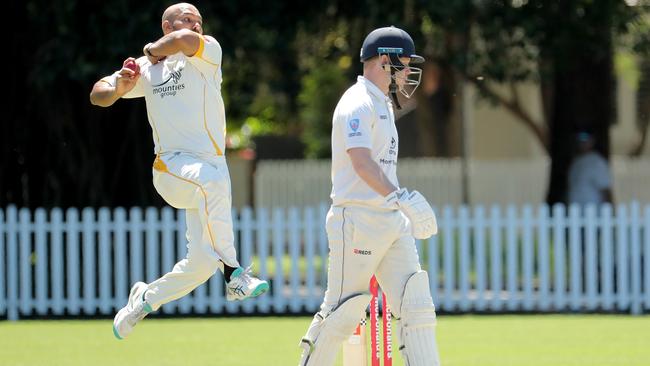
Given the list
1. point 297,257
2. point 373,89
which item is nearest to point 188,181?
point 373,89

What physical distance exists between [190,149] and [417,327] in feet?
5.94

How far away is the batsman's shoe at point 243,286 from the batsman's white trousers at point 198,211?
135 millimetres

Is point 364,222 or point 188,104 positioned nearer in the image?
point 364,222

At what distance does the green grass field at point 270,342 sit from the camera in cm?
1015

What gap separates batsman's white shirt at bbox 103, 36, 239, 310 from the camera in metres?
7.85

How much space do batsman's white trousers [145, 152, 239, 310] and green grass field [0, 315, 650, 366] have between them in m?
1.99

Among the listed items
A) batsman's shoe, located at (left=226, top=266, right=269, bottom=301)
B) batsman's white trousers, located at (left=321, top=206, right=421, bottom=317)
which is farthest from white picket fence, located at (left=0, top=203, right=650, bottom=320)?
batsman's white trousers, located at (left=321, top=206, right=421, bottom=317)

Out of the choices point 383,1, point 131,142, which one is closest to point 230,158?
point 131,142

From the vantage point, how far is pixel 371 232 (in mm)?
7312

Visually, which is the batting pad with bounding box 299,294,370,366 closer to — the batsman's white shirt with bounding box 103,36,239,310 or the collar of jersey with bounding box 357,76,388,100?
the batsman's white shirt with bounding box 103,36,239,310

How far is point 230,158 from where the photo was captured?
26.3 metres

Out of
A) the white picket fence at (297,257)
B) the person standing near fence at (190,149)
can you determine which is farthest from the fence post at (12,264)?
the person standing near fence at (190,149)

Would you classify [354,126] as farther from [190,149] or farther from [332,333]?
[190,149]

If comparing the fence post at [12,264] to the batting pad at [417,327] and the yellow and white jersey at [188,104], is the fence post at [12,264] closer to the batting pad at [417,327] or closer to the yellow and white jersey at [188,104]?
the yellow and white jersey at [188,104]
